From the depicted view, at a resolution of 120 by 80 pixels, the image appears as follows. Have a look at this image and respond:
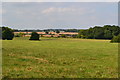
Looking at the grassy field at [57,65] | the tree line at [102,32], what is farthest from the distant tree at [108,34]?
the grassy field at [57,65]

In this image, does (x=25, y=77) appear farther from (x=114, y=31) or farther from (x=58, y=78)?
(x=114, y=31)

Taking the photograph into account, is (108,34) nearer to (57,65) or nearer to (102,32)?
(102,32)

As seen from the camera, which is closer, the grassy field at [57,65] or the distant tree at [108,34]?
the grassy field at [57,65]

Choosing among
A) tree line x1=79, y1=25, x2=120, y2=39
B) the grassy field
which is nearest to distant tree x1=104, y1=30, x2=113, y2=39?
tree line x1=79, y1=25, x2=120, y2=39

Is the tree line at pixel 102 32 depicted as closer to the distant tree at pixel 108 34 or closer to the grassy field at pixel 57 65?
the distant tree at pixel 108 34

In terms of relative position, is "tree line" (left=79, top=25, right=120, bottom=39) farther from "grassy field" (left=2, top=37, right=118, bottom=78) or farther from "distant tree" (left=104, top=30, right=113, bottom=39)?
"grassy field" (left=2, top=37, right=118, bottom=78)

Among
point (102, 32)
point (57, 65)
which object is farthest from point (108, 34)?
point (57, 65)

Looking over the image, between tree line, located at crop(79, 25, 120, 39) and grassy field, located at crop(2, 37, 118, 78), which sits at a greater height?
tree line, located at crop(79, 25, 120, 39)

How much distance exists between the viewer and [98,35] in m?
114

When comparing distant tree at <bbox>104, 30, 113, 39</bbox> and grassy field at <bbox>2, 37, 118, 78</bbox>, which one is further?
distant tree at <bbox>104, 30, 113, 39</bbox>

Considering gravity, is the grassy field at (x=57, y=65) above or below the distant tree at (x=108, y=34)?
below

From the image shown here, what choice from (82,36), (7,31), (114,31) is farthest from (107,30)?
(7,31)

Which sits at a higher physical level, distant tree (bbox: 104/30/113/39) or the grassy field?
distant tree (bbox: 104/30/113/39)

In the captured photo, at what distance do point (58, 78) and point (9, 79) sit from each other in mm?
1919
